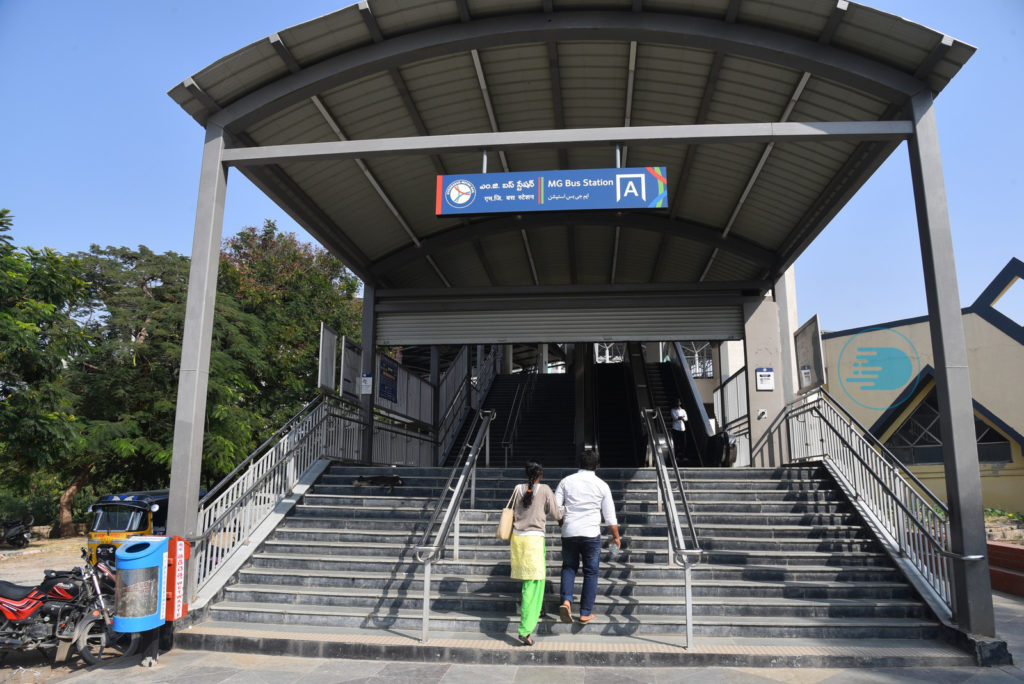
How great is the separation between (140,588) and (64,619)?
84 cm

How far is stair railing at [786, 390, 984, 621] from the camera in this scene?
22.2 ft

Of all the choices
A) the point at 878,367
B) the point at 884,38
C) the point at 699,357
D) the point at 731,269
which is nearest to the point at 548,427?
the point at 731,269

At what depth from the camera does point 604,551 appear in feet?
25.8

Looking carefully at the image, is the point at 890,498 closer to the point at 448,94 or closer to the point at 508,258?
the point at 448,94

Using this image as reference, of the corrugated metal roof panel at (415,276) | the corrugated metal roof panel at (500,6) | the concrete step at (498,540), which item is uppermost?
the corrugated metal roof panel at (500,6)

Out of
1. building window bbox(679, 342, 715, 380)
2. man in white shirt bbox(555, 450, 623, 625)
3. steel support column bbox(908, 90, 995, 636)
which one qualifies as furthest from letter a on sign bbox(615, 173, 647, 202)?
building window bbox(679, 342, 715, 380)

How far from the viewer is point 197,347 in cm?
748

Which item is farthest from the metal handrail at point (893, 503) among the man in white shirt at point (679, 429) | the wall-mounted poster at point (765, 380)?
the man in white shirt at point (679, 429)

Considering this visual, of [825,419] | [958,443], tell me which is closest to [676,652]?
[958,443]

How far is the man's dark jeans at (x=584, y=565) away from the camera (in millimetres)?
6301

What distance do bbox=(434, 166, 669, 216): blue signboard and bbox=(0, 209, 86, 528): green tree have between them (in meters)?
9.98

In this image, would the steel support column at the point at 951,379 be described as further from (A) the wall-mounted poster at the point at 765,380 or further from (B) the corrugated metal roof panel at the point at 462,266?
(B) the corrugated metal roof panel at the point at 462,266

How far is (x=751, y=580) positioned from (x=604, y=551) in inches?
62.1

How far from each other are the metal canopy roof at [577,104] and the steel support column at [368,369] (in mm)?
880
